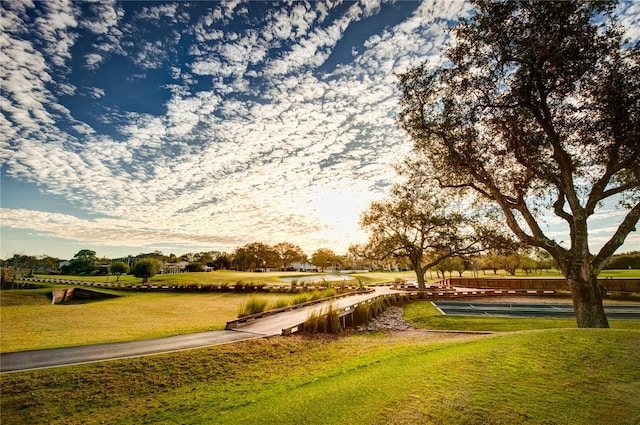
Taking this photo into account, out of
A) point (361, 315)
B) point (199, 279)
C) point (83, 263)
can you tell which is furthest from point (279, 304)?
point (83, 263)

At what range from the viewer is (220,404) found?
6898mm

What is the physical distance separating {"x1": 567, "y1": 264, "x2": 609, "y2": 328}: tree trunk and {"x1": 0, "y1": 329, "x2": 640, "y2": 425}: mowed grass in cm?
363

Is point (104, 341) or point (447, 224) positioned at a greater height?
point (447, 224)

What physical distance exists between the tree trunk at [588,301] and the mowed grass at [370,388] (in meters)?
3.63

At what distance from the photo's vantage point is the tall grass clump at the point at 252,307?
1855 cm

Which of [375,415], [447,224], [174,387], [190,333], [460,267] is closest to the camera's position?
[375,415]

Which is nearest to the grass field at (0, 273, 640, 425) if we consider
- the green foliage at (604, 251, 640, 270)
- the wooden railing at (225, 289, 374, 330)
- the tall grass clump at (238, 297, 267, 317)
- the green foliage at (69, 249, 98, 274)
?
the wooden railing at (225, 289, 374, 330)

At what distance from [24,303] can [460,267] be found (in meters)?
80.1

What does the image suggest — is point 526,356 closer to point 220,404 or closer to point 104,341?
point 220,404

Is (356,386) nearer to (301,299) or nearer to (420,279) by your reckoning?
(301,299)

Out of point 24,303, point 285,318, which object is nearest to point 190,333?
point 285,318

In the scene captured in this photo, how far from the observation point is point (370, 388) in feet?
19.9

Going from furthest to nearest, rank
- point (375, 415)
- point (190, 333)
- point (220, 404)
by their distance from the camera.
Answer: point (190, 333)
point (220, 404)
point (375, 415)

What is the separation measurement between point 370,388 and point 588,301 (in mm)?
11135
